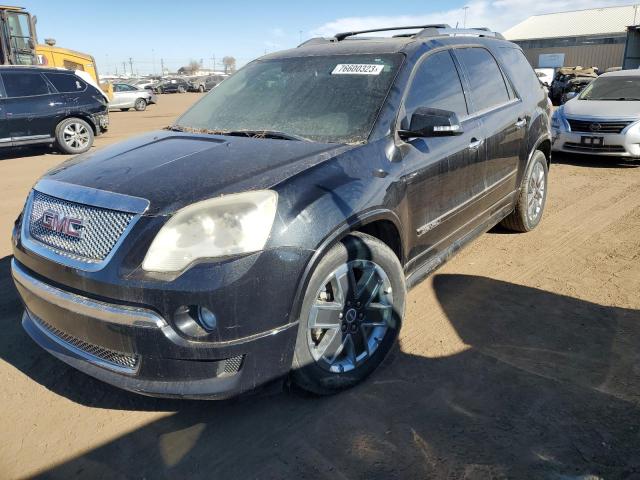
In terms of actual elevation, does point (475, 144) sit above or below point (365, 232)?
above

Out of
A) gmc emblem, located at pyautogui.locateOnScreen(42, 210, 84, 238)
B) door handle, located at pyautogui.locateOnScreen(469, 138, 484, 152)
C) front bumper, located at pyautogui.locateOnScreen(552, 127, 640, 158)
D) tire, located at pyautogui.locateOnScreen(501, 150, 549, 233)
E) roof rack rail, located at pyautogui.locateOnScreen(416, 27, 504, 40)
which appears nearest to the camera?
gmc emblem, located at pyautogui.locateOnScreen(42, 210, 84, 238)

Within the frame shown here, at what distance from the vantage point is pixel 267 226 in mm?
2297

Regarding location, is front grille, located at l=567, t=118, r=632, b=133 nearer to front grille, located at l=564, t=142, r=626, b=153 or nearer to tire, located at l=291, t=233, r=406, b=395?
front grille, located at l=564, t=142, r=626, b=153

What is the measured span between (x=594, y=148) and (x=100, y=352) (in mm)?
8740

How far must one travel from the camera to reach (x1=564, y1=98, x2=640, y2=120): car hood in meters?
8.55

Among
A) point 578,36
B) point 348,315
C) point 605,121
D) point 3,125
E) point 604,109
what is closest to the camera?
point 348,315

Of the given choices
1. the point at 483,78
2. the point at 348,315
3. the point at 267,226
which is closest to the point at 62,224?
the point at 267,226

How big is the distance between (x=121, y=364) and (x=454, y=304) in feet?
7.81

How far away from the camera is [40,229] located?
265 centimetres

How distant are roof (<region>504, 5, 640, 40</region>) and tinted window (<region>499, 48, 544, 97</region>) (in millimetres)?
54337

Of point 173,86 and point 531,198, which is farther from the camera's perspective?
point 173,86

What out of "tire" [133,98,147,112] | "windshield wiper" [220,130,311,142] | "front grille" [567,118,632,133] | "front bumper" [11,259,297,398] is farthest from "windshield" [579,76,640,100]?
"tire" [133,98,147,112]

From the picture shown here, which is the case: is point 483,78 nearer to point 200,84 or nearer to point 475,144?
point 475,144

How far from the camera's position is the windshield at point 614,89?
9.58 metres
